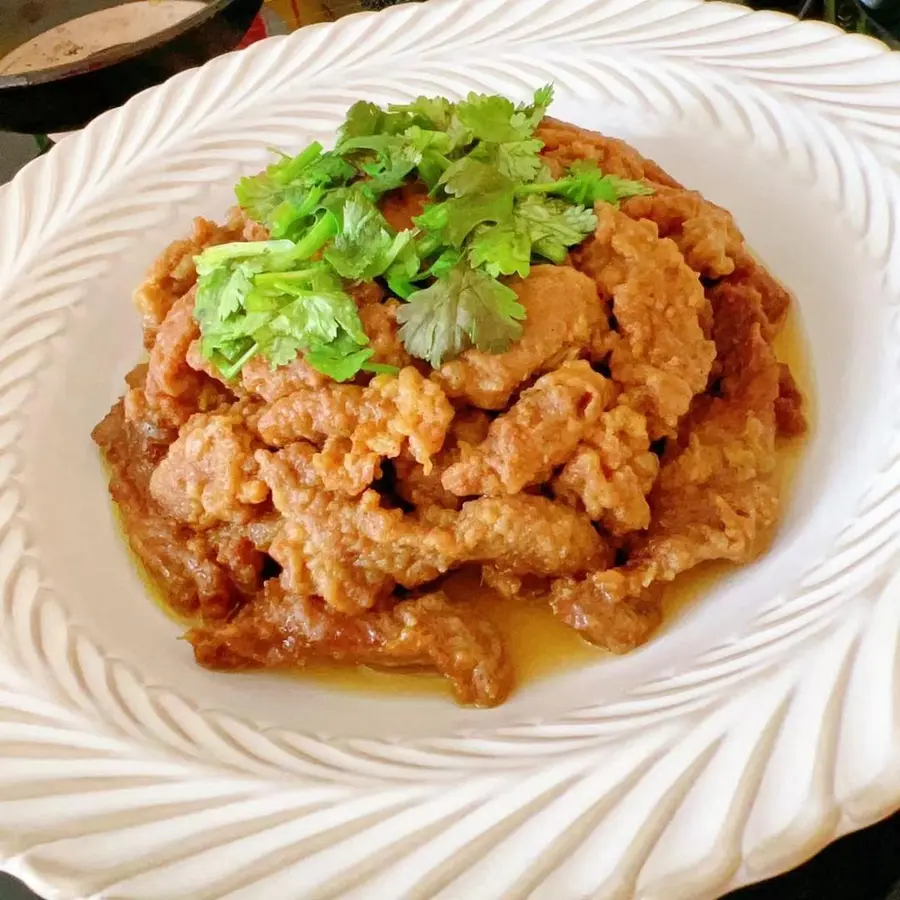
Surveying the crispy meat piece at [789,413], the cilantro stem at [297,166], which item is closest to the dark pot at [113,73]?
the cilantro stem at [297,166]

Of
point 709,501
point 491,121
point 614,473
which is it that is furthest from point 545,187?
point 709,501

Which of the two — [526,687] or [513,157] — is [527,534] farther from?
[513,157]

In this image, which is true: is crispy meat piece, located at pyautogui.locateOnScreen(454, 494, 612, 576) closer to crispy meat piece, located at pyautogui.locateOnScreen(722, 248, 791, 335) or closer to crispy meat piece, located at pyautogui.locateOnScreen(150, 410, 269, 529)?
crispy meat piece, located at pyautogui.locateOnScreen(150, 410, 269, 529)

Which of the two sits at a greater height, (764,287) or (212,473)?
(764,287)

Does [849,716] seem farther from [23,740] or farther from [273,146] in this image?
[273,146]

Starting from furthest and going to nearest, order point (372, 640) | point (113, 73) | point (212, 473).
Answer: point (113, 73) < point (212, 473) < point (372, 640)

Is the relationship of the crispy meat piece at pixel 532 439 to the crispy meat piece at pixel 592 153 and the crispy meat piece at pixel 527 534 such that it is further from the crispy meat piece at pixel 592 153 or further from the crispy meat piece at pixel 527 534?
the crispy meat piece at pixel 592 153
